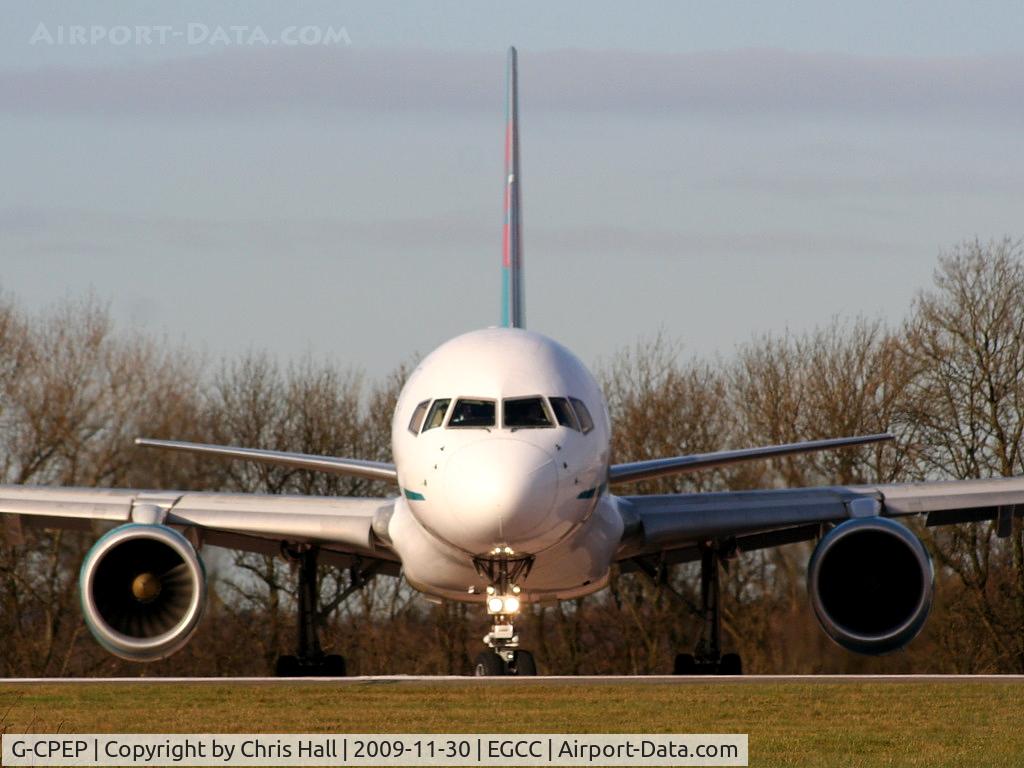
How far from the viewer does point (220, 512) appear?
24.3 meters

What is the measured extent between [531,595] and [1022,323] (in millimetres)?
25348

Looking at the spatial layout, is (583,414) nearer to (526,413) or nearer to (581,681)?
(526,413)

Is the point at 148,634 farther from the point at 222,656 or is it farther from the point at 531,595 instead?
the point at 222,656

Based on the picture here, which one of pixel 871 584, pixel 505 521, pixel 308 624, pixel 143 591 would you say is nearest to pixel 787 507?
A: pixel 871 584

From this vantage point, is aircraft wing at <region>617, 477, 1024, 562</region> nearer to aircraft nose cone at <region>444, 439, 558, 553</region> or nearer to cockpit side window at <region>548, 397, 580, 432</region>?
cockpit side window at <region>548, 397, 580, 432</region>

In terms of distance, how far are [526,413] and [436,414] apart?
3.10 ft

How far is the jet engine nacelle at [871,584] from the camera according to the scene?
22500 mm

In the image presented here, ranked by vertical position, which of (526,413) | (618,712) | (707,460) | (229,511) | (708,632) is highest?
(229,511)

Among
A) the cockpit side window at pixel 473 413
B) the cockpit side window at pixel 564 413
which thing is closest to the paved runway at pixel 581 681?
the cockpit side window at pixel 473 413

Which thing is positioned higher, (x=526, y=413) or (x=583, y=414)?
(x=583, y=414)

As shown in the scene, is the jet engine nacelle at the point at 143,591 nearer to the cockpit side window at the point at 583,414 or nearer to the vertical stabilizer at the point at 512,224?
the cockpit side window at the point at 583,414

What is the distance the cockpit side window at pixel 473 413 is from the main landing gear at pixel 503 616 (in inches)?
55.0

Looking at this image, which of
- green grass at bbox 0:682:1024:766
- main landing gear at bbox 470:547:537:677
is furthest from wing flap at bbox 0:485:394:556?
green grass at bbox 0:682:1024:766

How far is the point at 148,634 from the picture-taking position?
903 inches
